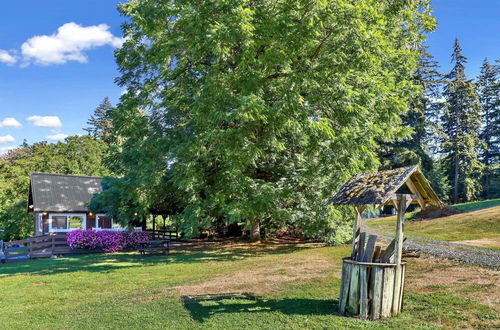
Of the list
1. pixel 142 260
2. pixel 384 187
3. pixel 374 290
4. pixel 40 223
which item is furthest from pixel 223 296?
pixel 40 223

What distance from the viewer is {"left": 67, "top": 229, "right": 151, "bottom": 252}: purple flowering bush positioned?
69.3ft

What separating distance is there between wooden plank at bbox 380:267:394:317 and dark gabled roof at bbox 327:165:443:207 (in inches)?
55.8

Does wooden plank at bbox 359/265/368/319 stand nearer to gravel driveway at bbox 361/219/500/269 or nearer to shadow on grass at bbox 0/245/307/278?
gravel driveway at bbox 361/219/500/269

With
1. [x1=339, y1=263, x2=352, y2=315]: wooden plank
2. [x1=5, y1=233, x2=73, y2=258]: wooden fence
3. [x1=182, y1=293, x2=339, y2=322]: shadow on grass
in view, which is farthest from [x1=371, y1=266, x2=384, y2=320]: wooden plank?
[x1=5, y1=233, x2=73, y2=258]: wooden fence

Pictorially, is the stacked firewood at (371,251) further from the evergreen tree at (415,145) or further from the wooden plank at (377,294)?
the evergreen tree at (415,145)

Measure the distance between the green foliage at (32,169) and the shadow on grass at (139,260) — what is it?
14.3 meters

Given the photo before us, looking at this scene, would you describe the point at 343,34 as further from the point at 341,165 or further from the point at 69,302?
the point at 69,302

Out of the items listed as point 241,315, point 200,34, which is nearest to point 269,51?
point 200,34

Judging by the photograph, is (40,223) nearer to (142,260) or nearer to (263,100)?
(142,260)

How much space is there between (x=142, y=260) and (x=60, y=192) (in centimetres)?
1550

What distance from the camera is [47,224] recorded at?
27391 mm

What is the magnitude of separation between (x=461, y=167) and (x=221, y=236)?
33.0 metres

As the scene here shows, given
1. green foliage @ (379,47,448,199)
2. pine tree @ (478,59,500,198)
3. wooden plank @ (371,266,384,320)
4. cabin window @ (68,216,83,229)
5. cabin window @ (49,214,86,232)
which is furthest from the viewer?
pine tree @ (478,59,500,198)

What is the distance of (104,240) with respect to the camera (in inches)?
851
